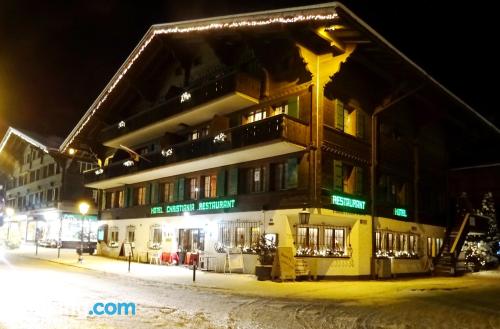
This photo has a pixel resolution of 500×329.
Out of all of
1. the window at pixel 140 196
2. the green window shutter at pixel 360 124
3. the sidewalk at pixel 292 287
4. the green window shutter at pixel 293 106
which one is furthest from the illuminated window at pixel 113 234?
the green window shutter at pixel 360 124

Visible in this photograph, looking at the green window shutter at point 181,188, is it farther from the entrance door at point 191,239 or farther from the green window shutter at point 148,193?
the green window shutter at point 148,193

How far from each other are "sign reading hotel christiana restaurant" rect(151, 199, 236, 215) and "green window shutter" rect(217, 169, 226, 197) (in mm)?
494

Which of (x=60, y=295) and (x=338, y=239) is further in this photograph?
(x=338, y=239)

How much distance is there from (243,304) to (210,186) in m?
14.3

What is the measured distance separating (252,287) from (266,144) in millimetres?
6474

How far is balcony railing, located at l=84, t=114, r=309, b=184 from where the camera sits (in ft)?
68.1

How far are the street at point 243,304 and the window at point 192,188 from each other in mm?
9591

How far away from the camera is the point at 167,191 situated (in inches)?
1234

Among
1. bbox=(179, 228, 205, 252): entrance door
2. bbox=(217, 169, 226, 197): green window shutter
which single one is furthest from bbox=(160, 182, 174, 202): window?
bbox=(217, 169, 226, 197): green window shutter

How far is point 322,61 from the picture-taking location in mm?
21859

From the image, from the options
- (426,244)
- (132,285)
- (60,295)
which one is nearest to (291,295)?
(132,285)

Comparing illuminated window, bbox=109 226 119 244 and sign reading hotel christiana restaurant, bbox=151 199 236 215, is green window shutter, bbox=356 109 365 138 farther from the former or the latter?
illuminated window, bbox=109 226 119 244

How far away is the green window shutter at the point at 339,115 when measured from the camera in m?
23.1

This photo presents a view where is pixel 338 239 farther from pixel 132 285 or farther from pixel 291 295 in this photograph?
pixel 132 285
